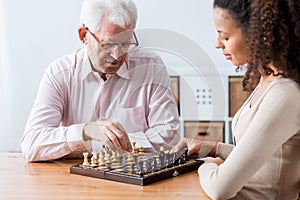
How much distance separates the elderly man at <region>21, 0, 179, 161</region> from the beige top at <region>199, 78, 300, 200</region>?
1.62 feet

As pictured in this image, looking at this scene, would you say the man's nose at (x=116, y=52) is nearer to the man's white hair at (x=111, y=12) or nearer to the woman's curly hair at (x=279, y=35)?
the man's white hair at (x=111, y=12)

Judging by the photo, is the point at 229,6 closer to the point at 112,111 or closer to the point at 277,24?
the point at 277,24

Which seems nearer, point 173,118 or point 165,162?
point 165,162

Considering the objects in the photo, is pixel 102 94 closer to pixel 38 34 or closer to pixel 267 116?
pixel 267 116

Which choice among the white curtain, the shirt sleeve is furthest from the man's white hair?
the white curtain

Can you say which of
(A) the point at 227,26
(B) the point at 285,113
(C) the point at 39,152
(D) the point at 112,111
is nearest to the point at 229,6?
(A) the point at 227,26

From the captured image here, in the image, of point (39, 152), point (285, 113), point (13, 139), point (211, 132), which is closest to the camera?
point (285, 113)

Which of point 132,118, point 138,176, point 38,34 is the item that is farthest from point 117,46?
point 38,34

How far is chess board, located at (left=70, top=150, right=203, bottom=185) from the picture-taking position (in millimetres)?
1399

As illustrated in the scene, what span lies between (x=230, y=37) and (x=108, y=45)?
0.67 metres

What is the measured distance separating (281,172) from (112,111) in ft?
2.74

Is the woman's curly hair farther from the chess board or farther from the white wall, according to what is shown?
the white wall

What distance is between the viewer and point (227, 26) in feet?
4.49

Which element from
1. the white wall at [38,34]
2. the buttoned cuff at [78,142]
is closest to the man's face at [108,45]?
the buttoned cuff at [78,142]
